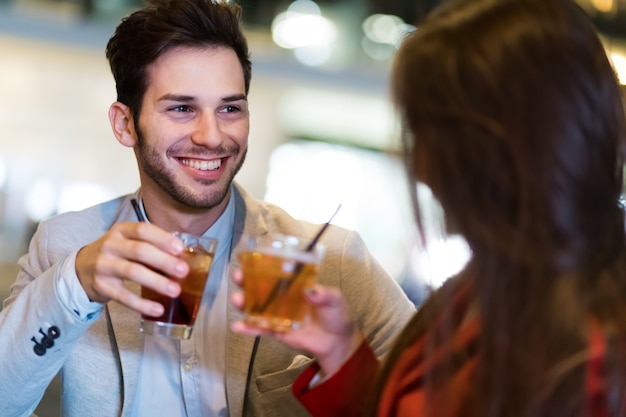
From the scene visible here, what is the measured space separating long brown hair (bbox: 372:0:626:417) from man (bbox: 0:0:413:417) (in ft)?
3.14

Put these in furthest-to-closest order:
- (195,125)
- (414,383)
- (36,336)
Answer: (195,125)
(36,336)
(414,383)

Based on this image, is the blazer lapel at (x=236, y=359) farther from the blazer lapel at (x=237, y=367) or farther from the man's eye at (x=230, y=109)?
the man's eye at (x=230, y=109)

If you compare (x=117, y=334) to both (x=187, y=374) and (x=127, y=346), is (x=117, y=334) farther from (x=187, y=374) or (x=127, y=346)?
(x=187, y=374)

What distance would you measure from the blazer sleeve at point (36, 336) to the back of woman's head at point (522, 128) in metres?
0.92

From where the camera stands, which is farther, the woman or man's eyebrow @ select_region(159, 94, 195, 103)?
man's eyebrow @ select_region(159, 94, 195, 103)

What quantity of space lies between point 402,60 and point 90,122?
10.7m

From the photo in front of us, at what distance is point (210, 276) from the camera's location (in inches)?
94.6

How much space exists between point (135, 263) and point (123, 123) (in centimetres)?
108

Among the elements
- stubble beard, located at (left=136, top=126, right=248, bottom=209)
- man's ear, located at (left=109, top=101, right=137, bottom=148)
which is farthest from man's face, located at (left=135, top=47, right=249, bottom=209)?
man's ear, located at (left=109, top=101, right=137, bottom=148)

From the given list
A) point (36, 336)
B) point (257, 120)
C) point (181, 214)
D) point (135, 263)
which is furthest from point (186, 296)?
point (257, 120)

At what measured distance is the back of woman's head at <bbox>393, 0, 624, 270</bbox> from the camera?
3.98 ft

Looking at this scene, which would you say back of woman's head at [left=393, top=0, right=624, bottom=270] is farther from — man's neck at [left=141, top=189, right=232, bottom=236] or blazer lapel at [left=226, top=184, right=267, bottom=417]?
man's neck at [left=141, top=189, right=232, bottom=236]

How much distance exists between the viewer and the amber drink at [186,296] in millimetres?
1656

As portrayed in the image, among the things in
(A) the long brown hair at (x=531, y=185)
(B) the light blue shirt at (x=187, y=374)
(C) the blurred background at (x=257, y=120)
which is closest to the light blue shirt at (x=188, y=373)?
(B) the light blue shirt at (x=187, y=374)
